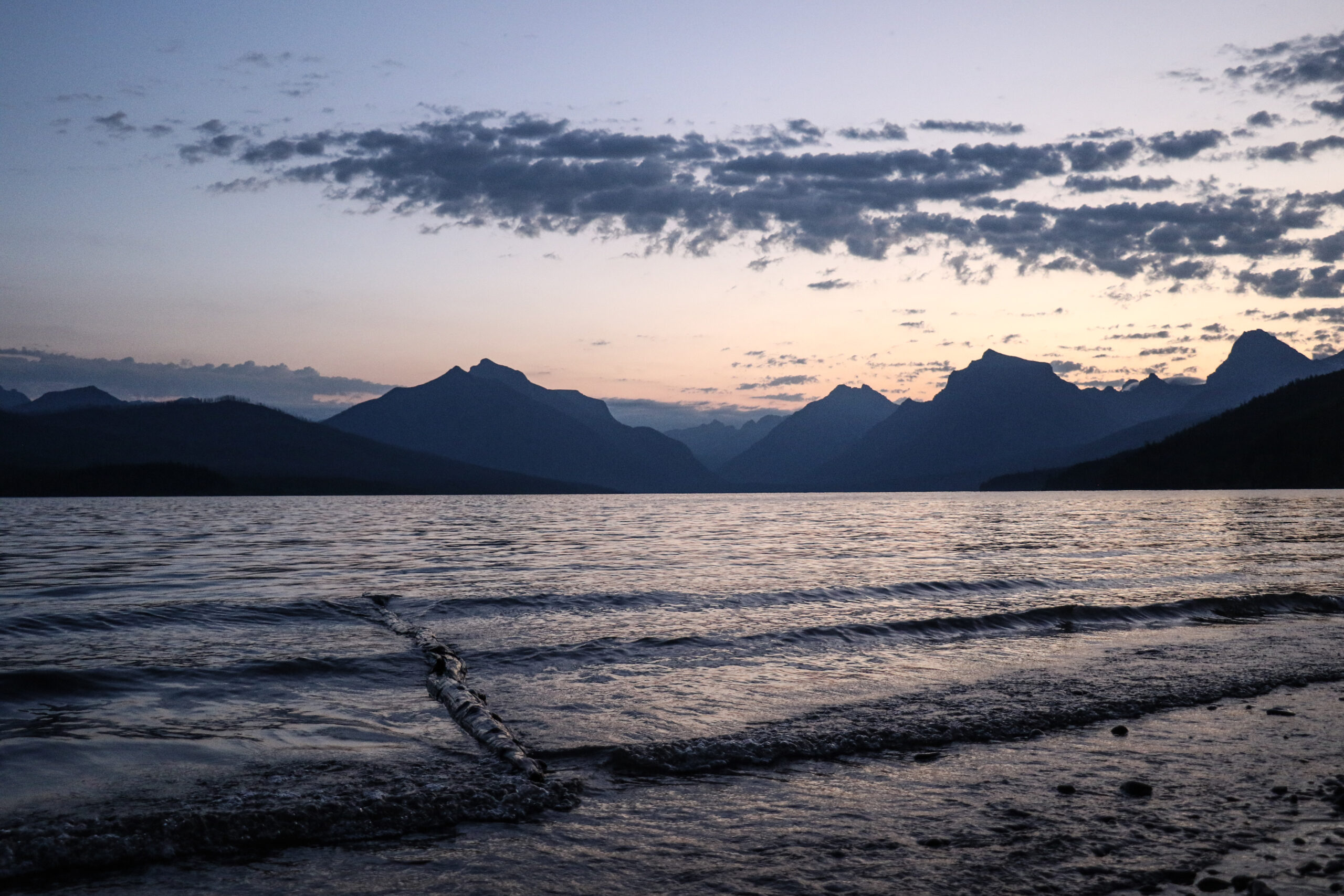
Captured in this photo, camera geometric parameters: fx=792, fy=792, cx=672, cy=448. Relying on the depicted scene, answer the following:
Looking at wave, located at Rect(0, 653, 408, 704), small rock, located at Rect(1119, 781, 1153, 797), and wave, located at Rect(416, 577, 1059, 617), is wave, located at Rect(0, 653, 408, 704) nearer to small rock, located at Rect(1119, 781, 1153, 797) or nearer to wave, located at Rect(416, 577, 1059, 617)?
wave, located at Rect(416, 577, 1059, 617)

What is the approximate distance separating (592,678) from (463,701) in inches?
114

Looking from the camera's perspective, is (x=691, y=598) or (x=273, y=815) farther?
(x=691, y=598)

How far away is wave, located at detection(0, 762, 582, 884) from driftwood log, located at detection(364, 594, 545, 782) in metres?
0.48

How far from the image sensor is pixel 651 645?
60.8 feet

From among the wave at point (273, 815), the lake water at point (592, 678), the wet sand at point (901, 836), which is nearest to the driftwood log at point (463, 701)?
the lake water at point (592, 678)

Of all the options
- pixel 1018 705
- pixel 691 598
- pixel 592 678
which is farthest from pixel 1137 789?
pixel 691 598

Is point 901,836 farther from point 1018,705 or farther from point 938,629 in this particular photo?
point 938,629

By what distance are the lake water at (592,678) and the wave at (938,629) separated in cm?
14

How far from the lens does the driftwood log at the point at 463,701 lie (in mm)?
10602

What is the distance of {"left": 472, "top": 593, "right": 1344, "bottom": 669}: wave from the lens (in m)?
17.6

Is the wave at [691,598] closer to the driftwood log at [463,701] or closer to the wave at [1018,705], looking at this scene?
the driftwood log at [463,701]

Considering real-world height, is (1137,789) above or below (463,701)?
above

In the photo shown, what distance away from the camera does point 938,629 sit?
21.3m

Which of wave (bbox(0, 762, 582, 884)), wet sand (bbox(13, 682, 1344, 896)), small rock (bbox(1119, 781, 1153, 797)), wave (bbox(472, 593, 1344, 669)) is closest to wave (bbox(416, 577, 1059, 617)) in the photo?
wave (bbox(472, 593, 1344, 669))
